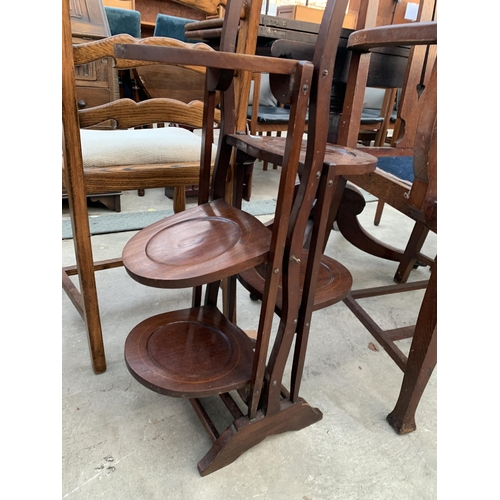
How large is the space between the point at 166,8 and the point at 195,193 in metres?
2.80

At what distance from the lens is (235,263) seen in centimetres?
65

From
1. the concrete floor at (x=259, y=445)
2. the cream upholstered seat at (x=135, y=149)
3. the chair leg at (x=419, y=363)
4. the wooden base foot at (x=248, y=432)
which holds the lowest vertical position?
the concrete floor at (x=259, y=445)

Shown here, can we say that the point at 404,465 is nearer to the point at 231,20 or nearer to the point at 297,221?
the point at 297,221

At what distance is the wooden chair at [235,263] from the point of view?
61cm

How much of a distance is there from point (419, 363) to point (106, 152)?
3.16 feet

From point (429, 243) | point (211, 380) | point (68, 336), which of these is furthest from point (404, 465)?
point (429, 243)

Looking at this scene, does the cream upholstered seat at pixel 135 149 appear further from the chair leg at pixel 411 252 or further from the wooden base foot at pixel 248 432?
the chair leg at pixel 411 252

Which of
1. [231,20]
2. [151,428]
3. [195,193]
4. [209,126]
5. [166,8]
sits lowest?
[151,428]

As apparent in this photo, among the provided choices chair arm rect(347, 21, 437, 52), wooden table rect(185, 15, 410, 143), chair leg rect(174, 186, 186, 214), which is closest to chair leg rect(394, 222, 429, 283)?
wooden table rect(185, 15, 410, 143)

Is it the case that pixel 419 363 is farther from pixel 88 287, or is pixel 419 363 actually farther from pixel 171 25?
pixel 171 25

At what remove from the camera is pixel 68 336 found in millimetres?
1219

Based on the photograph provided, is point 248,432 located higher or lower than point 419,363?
lower

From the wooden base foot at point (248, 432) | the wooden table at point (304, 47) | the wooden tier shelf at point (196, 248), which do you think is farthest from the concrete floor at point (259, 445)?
the wooden table at point (304, 47)

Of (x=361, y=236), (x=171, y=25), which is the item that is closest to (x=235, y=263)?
(x=361, y=236)
